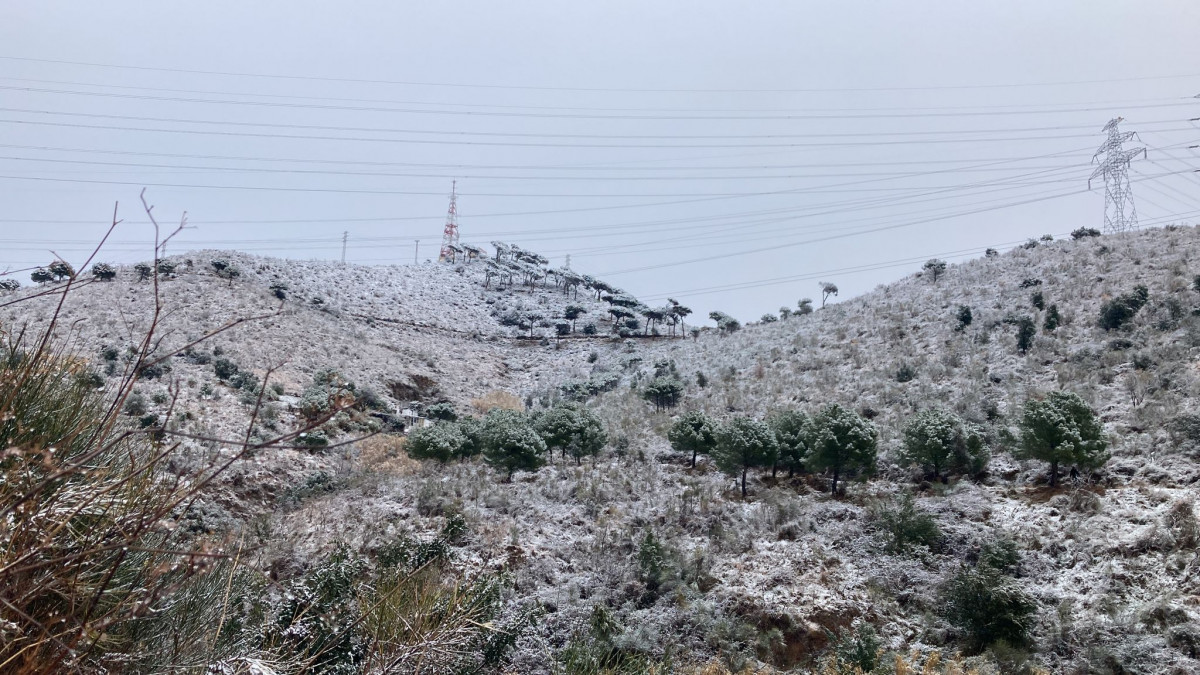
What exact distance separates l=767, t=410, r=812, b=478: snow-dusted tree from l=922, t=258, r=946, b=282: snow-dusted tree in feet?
85.5

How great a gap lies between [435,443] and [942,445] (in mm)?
15770

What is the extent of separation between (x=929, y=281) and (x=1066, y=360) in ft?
61.7

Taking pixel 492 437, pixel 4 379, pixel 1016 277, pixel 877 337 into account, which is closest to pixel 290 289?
pixel 492 437

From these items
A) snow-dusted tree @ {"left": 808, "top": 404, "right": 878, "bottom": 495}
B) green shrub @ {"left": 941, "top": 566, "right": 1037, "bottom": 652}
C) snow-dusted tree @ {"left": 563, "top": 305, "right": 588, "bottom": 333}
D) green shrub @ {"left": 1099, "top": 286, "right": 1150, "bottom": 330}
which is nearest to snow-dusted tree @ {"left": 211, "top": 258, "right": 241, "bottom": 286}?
snow-dusted tree @ {"left": 563, "top": 305, "right": 588, "bottom": 333}

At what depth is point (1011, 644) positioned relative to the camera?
463 inches

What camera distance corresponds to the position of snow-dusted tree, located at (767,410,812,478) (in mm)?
20484

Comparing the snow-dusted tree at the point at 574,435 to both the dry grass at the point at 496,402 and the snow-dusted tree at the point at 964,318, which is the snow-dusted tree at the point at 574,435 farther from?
the snow-dusted tree at the point at 964,318

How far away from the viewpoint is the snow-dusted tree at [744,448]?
1991 centimetres

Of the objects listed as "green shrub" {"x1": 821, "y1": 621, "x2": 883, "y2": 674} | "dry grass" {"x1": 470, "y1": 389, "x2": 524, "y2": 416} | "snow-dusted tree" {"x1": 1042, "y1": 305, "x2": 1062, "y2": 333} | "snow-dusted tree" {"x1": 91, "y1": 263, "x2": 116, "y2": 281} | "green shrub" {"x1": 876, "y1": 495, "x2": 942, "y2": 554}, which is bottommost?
"green shrub" {"x1": 821, "y1": 621, "x2": 883, "y2": 674}

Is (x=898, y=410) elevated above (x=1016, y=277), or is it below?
below

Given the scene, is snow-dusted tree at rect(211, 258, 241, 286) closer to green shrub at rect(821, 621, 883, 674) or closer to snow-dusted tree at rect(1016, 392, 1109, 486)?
green shrub at rect(821, 621, 883, 674)

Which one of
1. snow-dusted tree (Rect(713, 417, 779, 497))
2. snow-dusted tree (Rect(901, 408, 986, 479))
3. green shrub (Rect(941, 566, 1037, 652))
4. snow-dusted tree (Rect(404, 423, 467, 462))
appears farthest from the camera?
snow-dusted tree (Rect(404, 423, 467, 462))

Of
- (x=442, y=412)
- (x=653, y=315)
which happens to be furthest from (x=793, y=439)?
(x=653, y=315)

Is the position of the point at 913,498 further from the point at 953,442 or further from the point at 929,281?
the point at 929,281
